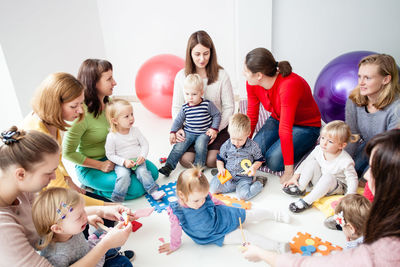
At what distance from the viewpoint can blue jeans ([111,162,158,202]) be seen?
228 centimetres

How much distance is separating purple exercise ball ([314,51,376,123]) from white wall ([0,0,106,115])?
2600 mm

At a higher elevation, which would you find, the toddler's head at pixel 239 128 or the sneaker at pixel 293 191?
the toddler's head at pixel 239 128

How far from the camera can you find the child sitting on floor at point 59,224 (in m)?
1.34

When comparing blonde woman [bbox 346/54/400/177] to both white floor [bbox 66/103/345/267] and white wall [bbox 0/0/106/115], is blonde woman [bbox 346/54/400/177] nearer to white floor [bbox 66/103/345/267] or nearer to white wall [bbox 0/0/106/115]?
white floor [bbox 66/103/345/267]

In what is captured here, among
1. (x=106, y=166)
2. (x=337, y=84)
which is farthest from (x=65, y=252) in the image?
(x=337, y=84)

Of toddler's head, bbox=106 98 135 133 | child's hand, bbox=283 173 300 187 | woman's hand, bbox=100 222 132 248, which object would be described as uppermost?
toddler's head, bbox=106 98 135 133

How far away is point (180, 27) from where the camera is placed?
3.92 meters

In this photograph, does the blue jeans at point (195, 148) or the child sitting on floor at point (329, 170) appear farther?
the blue jeans at point (195, 148)

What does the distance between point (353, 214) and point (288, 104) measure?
95 centimetres

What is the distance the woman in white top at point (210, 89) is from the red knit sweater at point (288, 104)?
9.4 inches

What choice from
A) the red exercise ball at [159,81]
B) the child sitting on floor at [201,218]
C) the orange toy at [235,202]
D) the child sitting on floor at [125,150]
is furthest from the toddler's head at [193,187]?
the red exercise ball at [159,81]

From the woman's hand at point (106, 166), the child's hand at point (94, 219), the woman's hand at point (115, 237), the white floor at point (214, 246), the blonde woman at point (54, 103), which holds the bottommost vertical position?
the white floor at point (214, 246)

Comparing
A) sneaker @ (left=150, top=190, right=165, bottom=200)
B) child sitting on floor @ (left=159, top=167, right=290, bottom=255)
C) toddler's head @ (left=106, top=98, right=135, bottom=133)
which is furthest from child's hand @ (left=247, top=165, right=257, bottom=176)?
toddler's head @ (left=106, top=98, right=135, bottom=133)

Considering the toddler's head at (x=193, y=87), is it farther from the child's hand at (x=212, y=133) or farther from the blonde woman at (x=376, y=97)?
the blonde woman at (x=376, y=97)
